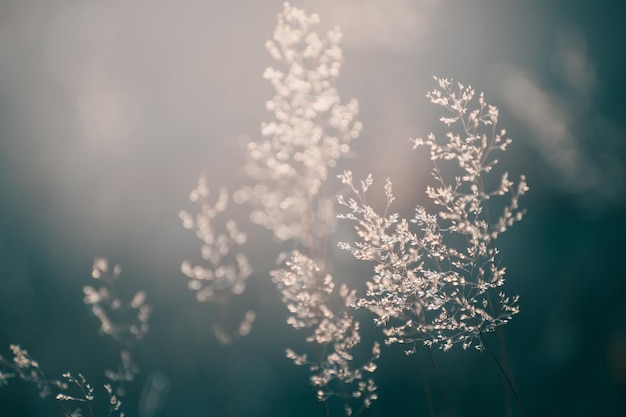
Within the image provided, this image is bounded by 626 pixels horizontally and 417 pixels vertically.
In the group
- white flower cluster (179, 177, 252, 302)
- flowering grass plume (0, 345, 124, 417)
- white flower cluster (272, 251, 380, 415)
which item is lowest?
flowering grass plume (0, 345, 124, 417)

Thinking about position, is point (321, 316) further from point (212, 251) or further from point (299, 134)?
point (299, 134)

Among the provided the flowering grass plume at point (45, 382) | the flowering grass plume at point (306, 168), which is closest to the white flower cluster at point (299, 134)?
the flowering grass plume at point (306, 168)

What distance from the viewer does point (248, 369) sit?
476 centimetres

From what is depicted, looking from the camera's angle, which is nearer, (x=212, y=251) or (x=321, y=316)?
(x=321, y=316)

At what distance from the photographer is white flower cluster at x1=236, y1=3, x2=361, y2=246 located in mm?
2057

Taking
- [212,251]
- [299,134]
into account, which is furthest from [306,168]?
[212,251]

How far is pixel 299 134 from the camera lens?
2.10m

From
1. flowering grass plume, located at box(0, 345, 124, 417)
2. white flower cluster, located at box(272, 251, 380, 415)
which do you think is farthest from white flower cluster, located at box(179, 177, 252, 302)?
flowering grass plume, located at box(0, 345, 124, 417)

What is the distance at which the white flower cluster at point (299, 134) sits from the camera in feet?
6.75

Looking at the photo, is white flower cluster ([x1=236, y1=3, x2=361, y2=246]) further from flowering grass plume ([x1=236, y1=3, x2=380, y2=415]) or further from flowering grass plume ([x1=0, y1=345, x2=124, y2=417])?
flowering grass plume ([x1=0, y1=345, x2=124, y2=417])

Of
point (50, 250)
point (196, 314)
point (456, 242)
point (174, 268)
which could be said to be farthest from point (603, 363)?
point (50, 250)

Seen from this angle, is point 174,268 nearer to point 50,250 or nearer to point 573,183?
point 50,250

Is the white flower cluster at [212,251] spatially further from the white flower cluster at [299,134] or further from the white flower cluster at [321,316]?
the white flower cluster at [321,316]

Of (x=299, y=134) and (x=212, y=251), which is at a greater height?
(x=299, y=134)
